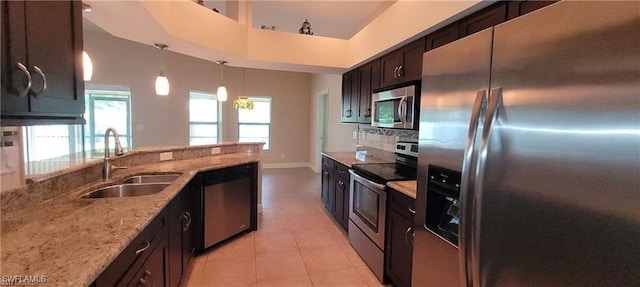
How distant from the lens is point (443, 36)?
2225mm

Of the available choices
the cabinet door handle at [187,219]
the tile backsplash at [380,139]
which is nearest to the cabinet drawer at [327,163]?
the tile backsplash at [380,139]

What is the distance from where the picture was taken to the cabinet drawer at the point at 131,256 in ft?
3.34

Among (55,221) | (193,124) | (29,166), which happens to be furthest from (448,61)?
(193,124)

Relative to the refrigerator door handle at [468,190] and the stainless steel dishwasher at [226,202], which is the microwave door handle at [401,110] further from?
the stainless steel dishwasher at [226,202]

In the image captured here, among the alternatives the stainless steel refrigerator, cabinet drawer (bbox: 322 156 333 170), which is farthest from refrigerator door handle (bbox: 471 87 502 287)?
cabinet drawer (bbox: 322 156 333 170)

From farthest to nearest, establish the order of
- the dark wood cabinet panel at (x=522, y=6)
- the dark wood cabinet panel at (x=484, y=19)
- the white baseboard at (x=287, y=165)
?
1. the white baseboard at (x=287, y=165)
2. the dark wood cabinet panel at (x=484, y=19)
3. the dark wood cabinet panel at (x=522, y=6)

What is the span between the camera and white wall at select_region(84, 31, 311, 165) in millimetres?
5984

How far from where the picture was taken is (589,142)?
757 mm

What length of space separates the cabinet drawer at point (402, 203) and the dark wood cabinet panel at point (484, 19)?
124cm

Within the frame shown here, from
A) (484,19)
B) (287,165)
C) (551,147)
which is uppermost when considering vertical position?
(484,19)

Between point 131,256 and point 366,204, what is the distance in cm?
189

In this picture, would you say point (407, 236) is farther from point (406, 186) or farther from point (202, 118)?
point (202, 118)

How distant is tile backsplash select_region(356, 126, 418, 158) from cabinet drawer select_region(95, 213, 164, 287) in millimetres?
2590

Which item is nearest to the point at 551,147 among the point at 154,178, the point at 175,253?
the point at 175,253
